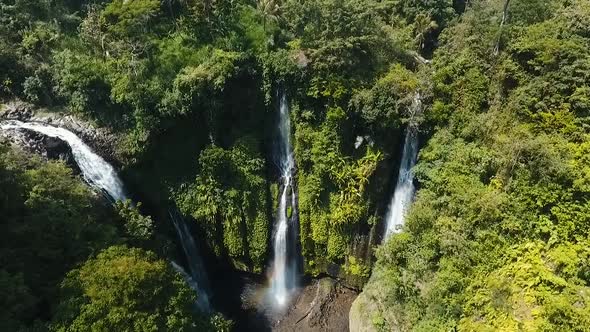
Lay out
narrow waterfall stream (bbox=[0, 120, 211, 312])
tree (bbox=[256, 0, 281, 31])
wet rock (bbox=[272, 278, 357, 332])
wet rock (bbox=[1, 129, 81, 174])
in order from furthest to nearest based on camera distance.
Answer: tree (bbox=[256, 0, 281, 31])
wet rock (bbox=[272, 278, 357, 332])
narrow waterfall stream (bbox=[0, 120, 211, 312])
wet rock (bbox=[1, 129, 81, 174])

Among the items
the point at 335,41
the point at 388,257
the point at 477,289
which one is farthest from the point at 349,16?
the point at 477,289

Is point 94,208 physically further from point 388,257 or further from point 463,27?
point 463,27

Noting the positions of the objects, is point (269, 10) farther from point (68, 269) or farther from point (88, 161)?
point (68, 269)

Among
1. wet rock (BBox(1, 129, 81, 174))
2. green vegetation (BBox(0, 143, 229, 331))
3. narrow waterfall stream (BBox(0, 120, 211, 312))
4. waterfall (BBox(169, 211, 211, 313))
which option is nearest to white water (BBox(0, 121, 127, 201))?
narrow waterfall stream (BBox(0, 120, 211, 312))

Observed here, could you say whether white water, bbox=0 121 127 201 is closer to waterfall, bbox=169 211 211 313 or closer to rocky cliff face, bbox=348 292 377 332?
waterfall, bbox=169 211 211 313

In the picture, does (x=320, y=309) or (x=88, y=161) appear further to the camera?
(x=320, y=309)

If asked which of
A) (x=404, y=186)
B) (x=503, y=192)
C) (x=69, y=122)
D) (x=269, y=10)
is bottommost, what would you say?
(x=404, y=186)

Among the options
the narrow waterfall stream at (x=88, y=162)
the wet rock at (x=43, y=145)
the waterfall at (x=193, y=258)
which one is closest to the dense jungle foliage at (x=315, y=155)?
the narrow waterfall stream at (x=88, y=162)

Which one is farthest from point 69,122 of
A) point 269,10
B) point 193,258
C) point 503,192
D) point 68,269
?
point 503,192
